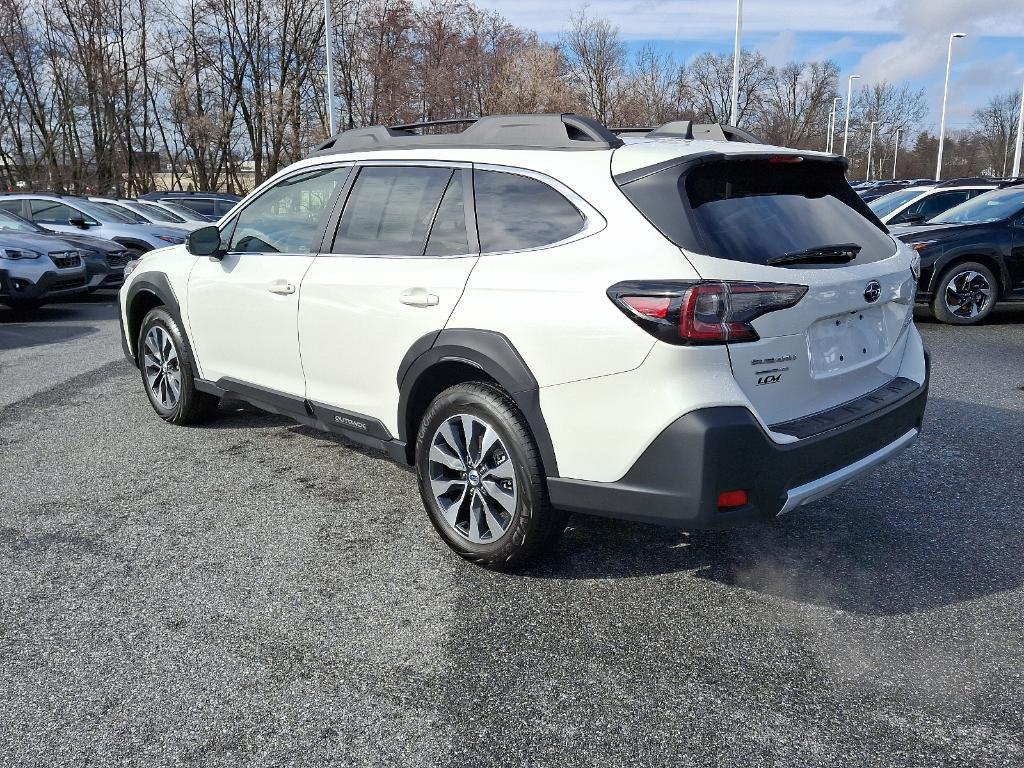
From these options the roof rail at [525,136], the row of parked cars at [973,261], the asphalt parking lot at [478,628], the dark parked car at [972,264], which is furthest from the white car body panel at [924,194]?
the roof rail at [525,136]

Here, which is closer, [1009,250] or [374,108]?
[1009,250]

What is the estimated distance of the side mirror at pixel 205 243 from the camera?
4.97 meters

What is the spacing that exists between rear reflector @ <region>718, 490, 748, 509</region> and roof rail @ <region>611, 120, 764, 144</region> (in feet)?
5.50

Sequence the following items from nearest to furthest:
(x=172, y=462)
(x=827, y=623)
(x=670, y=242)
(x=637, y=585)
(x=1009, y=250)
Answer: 1. (x=670, y=242)
2. (x=827, y=623)
3. (x=637, y=585)
4. (x=172, y=462)
5. (x=1009, y=250)

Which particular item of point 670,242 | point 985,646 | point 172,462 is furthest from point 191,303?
point 985,646

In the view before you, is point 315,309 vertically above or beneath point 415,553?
above

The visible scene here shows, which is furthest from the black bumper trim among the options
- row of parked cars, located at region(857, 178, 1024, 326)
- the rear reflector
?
row of parked cars, located at region(857, 178, 1024, 326)

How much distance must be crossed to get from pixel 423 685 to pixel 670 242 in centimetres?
171

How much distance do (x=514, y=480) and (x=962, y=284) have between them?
28.1ft

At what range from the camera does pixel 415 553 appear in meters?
3.83

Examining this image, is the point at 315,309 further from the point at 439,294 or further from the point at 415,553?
the point at 415,553

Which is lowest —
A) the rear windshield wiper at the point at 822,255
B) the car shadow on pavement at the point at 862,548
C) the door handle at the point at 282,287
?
the car shadow on pavement at the point at 862,548

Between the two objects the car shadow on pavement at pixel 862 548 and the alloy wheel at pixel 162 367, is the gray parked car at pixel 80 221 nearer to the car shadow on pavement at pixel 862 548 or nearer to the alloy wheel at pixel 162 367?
the alloy wheel at pixel 162 367

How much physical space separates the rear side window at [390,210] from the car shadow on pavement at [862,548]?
157cm
